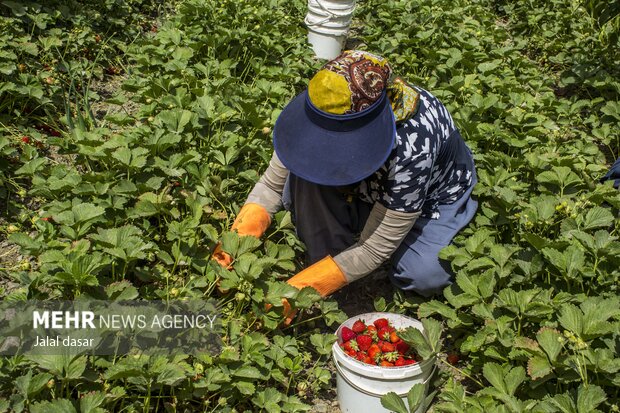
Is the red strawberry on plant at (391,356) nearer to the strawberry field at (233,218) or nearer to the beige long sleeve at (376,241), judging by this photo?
the strawberry field at (233,218)

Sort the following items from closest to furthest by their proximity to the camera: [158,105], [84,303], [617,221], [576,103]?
[84,303], [617,221], [158,105], [576,103]

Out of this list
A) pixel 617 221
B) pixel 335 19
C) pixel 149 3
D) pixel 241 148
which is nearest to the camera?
pixel 617 221

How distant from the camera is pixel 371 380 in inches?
90.1

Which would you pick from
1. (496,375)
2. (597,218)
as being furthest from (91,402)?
(597,218)

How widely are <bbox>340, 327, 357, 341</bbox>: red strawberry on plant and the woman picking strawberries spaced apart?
0.23m

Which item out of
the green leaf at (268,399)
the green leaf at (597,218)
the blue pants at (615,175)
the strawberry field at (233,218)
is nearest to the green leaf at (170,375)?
the strawberry field at (233,218)

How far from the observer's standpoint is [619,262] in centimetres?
251

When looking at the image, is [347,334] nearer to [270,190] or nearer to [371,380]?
[371,380]

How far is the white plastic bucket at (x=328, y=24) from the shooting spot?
4871 mm

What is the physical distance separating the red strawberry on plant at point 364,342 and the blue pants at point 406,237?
52 cm

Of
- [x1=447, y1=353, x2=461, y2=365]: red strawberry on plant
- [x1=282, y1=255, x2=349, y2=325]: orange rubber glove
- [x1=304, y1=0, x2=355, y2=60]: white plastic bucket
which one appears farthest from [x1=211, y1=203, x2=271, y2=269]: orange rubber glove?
[x1=304, y1=0, x2=355, y2=60]: white plastic bucket

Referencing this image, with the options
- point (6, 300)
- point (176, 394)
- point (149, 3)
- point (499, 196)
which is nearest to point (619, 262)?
point (499, 196)

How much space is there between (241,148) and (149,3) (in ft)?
9.04

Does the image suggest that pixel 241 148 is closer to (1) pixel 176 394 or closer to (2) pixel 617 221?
(1) pixel 176 394
